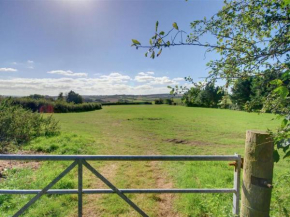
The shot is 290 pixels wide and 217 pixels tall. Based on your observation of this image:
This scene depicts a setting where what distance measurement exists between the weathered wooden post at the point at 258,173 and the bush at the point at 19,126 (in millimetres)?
8110

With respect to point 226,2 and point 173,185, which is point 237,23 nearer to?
point 226,2

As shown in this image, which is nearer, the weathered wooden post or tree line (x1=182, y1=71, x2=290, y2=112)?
tree line (x1=182, y1=71, x2=290, y2=112)

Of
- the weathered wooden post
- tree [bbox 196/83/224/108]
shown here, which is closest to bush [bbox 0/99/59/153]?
tree [bbox 196/83/224/108]

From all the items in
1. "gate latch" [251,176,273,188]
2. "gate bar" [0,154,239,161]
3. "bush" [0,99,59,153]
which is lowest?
"bush" [0,99,59,153]

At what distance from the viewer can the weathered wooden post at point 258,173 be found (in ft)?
6.04

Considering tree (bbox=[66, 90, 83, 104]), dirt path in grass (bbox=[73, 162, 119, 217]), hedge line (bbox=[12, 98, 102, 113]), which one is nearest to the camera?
dirt path in grass (bbox=[73, 162, 119, 217])

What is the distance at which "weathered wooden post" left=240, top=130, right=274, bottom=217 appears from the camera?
1.84 m

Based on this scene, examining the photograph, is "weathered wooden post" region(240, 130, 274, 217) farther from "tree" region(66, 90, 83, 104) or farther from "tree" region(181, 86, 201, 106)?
"tree" region(66, 90, 83, 104)

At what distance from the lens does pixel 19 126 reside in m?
8.38

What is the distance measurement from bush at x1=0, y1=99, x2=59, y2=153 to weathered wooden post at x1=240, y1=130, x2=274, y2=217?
811cm

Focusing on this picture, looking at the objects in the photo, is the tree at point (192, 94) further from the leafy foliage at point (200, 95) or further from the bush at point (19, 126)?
the bush at point (19, 126)

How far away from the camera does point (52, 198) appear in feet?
11.8

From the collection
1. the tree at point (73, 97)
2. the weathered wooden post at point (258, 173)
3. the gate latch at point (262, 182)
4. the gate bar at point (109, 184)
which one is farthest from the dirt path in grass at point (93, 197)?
Answer: the tree at point (73, 97)

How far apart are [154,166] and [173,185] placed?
4.68ft
